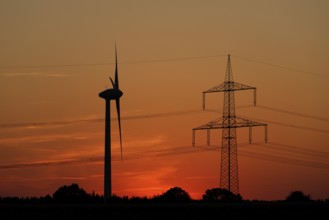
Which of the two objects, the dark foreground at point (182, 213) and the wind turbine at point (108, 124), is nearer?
the dark foreground at point (182, 213)

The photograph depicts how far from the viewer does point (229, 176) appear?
441 feet

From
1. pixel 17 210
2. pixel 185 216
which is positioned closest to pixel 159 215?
pixel 185 216

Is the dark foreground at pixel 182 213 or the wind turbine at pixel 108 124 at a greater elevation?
the wind turbine at pixel 108 124

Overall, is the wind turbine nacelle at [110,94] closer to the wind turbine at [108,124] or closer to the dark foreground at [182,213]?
the wind turbine at [108,124]

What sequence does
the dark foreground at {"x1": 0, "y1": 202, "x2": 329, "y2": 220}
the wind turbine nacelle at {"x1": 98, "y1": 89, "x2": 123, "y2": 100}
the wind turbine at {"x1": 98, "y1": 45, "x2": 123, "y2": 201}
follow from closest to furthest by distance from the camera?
the dark foreground at {"x1": 0, "y1": 202, "x2": 329, "y2": 220} → the wind turbine at {"x1": 98, "y1": 45, "x2": 123, "y2": 201} → the wind turbine nacelle at {"x1": 98, "y1": 89, "x2": 123, "y2": 100}

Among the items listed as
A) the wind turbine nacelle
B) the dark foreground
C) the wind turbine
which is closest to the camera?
the dark foreground

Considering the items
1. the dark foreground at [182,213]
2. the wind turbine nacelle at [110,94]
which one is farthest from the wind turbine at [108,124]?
the dark foreground at [182,213]

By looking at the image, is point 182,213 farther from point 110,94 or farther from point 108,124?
point 110,94

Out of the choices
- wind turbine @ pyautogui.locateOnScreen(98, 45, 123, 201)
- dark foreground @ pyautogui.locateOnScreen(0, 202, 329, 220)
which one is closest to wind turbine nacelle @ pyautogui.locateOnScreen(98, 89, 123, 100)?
wind turbine @ pyautogui.locateOnScreen(98, 45, 123, 201)

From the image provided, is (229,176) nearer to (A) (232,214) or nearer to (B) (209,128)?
(B) (209,128)

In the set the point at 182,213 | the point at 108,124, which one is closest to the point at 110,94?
the point at 108,124

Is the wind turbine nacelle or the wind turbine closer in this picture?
the wind turbine

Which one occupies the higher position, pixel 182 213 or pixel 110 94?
pixel 110 94

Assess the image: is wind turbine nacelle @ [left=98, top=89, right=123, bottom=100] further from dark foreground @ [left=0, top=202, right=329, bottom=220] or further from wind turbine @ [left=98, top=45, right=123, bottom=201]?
dark foreground @ [left=0, top=202, right=329, bottom=220]
